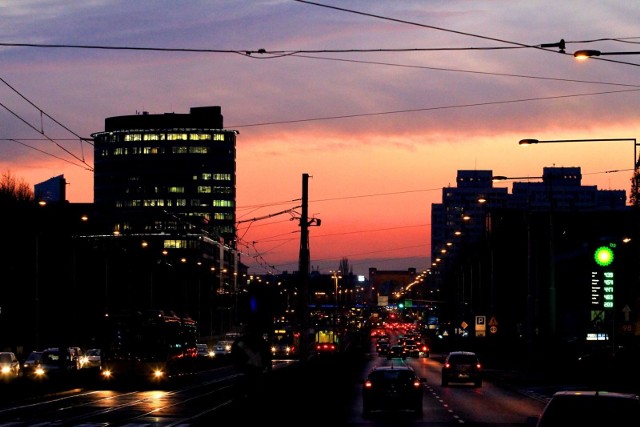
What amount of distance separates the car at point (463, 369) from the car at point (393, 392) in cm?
2087

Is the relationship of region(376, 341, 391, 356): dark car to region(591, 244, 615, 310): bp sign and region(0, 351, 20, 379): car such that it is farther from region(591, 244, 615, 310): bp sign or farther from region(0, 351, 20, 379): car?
region(591, 244, 615, 310): bp sign

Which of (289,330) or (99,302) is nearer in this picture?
(99,302)

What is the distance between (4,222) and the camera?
9238 cm

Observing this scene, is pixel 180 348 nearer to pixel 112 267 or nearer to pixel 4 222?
pixel 4 222

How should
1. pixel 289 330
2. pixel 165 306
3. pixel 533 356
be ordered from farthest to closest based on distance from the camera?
pixel 289 330 → pixel 165 306 → pixel 533 356

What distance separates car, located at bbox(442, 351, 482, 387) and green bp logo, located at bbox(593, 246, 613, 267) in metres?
23.5

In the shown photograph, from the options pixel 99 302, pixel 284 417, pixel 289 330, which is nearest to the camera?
pixel 284 417

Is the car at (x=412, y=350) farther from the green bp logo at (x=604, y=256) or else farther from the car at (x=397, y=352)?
the green bp logo at (x=604, y=256)

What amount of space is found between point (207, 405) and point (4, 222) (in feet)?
179

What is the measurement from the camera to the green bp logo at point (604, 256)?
3366 cm

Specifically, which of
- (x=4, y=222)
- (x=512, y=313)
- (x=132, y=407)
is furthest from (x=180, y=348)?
(x=512, y=313)

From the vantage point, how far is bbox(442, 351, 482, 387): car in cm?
5691

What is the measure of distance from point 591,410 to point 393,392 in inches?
863

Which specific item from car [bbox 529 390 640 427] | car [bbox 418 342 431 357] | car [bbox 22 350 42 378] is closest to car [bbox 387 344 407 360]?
car [bbox 418 342 431 357]
